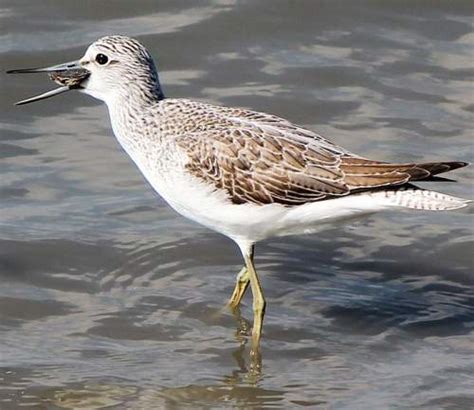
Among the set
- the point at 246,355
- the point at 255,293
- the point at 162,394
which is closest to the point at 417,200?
the point at 255,293

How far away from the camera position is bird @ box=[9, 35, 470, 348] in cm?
868

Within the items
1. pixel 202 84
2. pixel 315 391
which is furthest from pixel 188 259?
pixel 202 84

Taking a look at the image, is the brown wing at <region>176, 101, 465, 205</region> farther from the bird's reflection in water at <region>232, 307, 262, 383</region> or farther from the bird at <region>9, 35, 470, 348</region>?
the bird's reflection in water at <region>232, 307, 262, 383</region>

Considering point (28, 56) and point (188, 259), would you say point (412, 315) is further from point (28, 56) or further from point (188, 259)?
point (28, 56)

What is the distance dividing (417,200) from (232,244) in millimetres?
2466

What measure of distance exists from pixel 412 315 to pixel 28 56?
5.69m

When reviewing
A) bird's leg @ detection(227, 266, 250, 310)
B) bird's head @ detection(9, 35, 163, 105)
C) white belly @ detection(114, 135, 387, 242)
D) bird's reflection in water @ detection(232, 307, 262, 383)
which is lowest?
bird's reflection in water @ detection(232, 307, 262, 383)

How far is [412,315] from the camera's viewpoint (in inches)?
379

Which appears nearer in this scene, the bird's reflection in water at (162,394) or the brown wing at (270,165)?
the bird's reflection in water at (162,394)

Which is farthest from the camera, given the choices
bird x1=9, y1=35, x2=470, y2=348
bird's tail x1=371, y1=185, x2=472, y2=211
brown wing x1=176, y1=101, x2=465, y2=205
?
brown wing x1=176, y1=101, x2=465, y2=205

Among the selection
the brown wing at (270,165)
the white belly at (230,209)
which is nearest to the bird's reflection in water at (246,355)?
the white belly at (230,209)

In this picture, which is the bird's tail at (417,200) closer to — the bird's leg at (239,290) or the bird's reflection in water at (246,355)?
the bird's reflection in water at (246,355)

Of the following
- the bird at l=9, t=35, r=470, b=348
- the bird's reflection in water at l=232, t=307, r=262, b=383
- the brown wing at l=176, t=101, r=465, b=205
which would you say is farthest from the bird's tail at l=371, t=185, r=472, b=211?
the bird's reflection in water at l=232, t=307, r=262, b=383

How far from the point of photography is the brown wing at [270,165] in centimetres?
880
